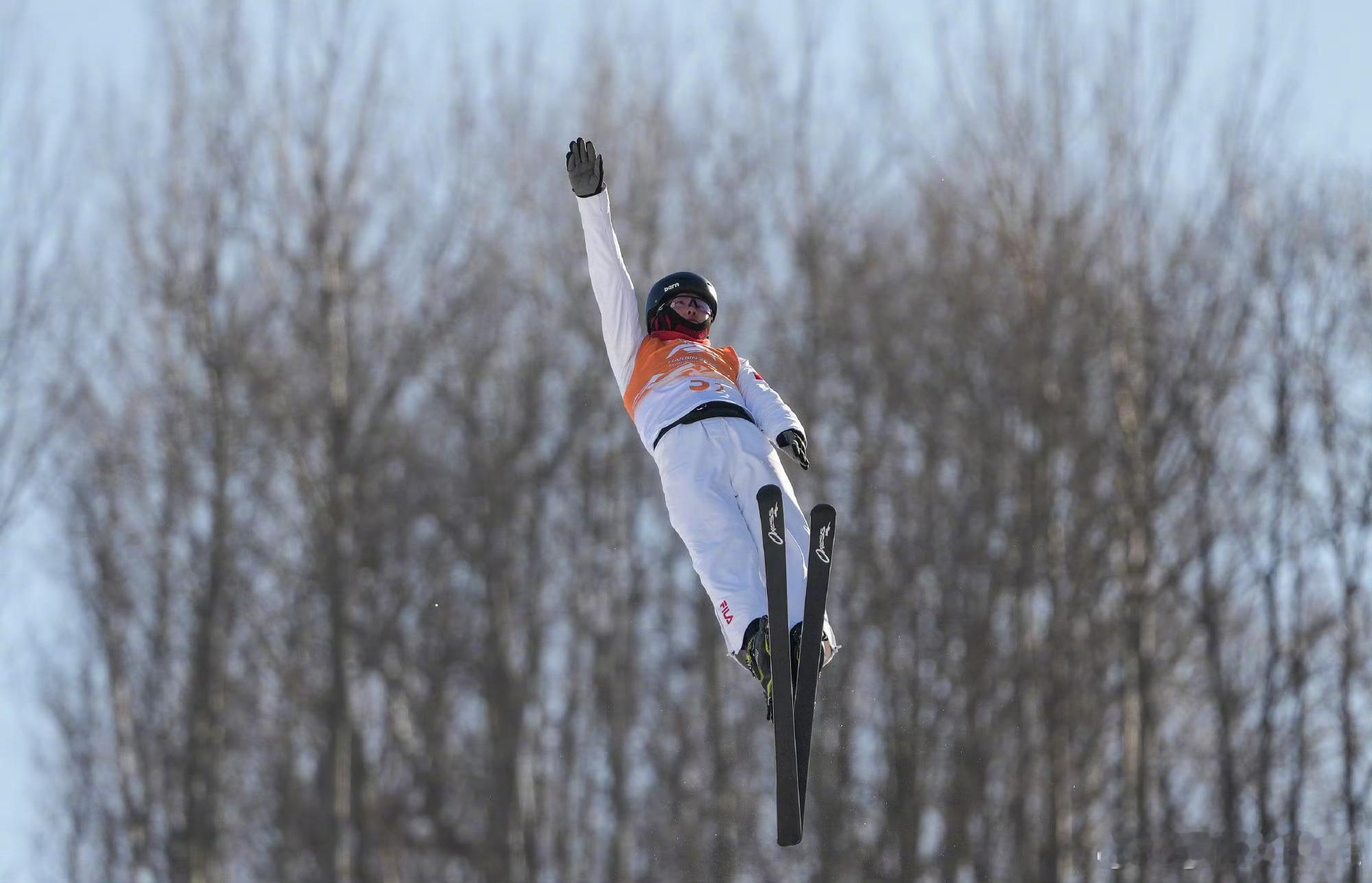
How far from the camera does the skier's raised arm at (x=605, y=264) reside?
7.34 metres

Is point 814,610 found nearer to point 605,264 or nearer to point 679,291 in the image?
point 679,291

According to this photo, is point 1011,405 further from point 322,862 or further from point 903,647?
point 322,862

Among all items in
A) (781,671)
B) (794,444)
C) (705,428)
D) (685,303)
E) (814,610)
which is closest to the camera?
(781,671)

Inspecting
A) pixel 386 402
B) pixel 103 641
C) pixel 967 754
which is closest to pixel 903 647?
pixel 967 754

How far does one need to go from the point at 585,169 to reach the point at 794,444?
4.41 ft

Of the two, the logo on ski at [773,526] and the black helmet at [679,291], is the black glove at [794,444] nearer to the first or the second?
the logo on ski at [773,526]

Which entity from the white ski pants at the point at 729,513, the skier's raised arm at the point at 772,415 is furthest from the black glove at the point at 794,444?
the white ski pants at the point at 729,513

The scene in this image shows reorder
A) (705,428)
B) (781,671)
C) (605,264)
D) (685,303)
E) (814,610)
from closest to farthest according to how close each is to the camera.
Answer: (781,671), (814,610), (705,428), (605,264), (685,303)

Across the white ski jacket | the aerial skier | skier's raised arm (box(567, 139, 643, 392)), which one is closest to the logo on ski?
the aerial skier

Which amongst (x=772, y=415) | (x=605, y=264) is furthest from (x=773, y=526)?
(x=605, y=264)

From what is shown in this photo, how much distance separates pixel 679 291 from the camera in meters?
7.57

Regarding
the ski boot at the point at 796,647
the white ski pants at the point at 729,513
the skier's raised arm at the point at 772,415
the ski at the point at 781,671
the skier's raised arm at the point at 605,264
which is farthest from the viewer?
the skier's raised arm at the point at 605,264

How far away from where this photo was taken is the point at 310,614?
74.0 feet

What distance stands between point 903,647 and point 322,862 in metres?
8.39
